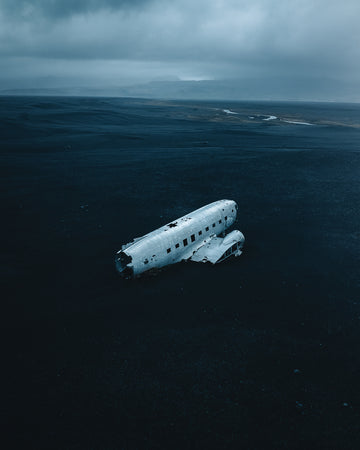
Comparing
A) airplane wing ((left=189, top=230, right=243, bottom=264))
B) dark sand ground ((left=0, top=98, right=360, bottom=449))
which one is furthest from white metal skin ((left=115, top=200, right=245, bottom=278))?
dark sand ground ((left=0, top=98, right=360, bottom=449))

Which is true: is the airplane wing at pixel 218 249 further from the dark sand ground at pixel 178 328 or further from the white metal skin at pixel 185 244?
the dark sand ground at pixel 178 328

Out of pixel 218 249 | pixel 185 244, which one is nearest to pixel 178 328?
pixel 185 244

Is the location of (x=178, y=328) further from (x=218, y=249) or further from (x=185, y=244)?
(x=218, y=249)

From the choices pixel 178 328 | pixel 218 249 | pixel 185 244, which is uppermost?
pixel 185 244

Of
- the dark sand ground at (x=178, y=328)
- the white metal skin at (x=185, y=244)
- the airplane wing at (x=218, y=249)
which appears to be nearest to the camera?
the dark sand ground at (x=178, y=328)

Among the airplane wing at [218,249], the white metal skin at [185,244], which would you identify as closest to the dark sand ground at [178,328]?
the airplane wing at [218,249]
